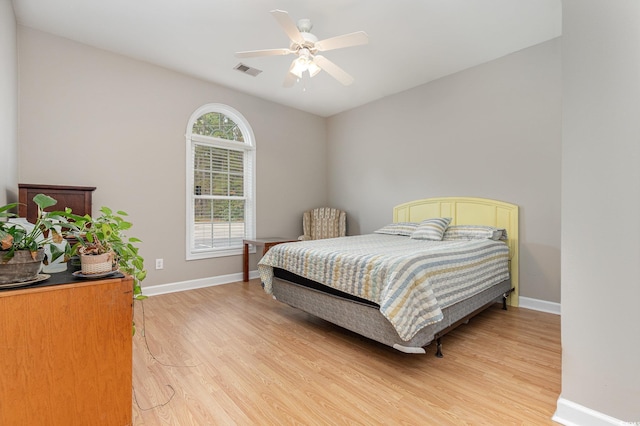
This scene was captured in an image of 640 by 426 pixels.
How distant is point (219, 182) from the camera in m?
4.37

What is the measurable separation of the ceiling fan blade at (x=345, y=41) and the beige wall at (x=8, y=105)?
2334 millimetres

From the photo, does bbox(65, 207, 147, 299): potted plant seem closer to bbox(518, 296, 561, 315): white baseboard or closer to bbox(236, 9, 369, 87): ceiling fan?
bbox(236, 9, 369, 87): ceiling fan

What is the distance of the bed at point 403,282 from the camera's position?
75.7 inches

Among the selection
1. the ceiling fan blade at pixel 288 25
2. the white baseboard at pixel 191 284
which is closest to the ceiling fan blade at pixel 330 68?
the ceiling fan blade at pixel 288 25

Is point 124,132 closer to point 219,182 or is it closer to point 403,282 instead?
point 219,182

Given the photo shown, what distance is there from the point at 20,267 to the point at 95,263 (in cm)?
22

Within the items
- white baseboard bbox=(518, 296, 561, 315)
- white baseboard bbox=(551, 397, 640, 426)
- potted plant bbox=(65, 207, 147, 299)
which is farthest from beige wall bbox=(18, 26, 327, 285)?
white baseboard bbox=(551, 397, 640, 426)

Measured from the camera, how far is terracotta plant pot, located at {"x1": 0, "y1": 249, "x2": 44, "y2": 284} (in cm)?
108

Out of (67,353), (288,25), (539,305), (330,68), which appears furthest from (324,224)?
(67,353)

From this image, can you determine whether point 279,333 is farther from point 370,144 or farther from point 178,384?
point 370,144

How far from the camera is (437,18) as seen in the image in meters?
2.70

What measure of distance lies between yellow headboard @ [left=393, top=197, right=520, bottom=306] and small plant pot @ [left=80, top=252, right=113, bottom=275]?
3.57m

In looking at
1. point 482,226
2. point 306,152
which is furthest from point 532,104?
point 306,152

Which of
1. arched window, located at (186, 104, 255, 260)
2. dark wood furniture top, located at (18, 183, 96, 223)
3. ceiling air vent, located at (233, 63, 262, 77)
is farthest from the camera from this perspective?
arched window, located at (186, 104, 255, 260)
